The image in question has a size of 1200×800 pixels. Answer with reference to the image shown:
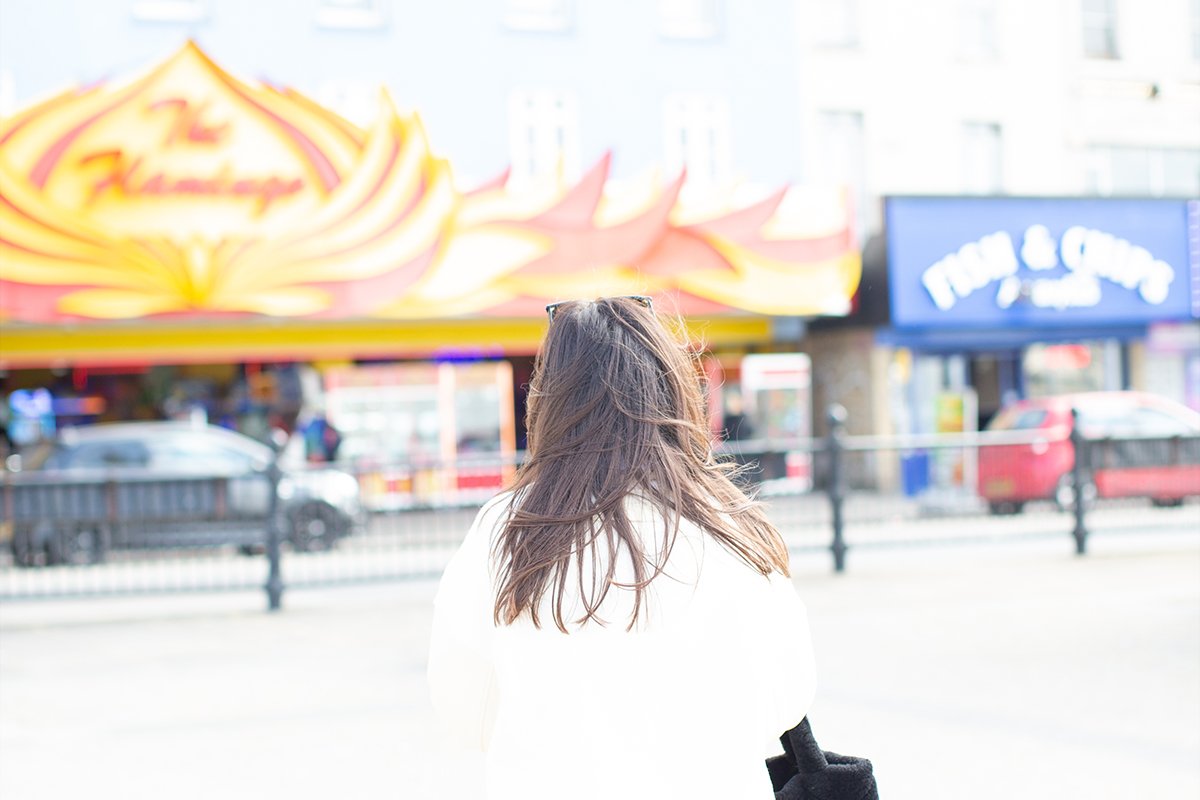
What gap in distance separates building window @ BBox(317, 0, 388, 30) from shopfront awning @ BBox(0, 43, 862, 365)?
9.47 ft

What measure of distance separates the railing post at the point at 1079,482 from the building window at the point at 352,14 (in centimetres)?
1230

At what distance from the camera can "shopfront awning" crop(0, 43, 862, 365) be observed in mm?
15508

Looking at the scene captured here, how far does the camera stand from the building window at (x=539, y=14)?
1927cm

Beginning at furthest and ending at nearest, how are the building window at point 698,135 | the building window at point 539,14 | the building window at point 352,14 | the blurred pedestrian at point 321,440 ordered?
the building window at point 698,135 → the building window at point 539,14 → the building window at point 352,14 → the blurred pedestrian at point 321,440

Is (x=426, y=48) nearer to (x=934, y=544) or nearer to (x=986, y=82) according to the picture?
(x=986, y=82)

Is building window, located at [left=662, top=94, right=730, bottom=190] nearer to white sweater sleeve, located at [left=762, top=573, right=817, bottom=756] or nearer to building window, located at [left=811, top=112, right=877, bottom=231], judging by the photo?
building window, located at [left=811, top=112, right=877, bottom=231]

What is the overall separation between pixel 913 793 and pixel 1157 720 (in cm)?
145

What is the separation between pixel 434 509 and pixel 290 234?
7271 millimetres

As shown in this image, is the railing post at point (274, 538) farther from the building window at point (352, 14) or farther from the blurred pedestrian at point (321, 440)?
the building window at point (352, 14)

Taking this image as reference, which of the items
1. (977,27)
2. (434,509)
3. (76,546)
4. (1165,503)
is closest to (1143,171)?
(977,27)

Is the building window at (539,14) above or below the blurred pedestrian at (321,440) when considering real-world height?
above

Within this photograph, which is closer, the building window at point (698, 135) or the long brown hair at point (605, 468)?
the long brown hair at point (605, 468)

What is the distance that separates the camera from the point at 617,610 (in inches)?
74.0

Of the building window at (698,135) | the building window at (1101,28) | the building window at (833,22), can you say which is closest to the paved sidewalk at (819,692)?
the building window at (698,135)
